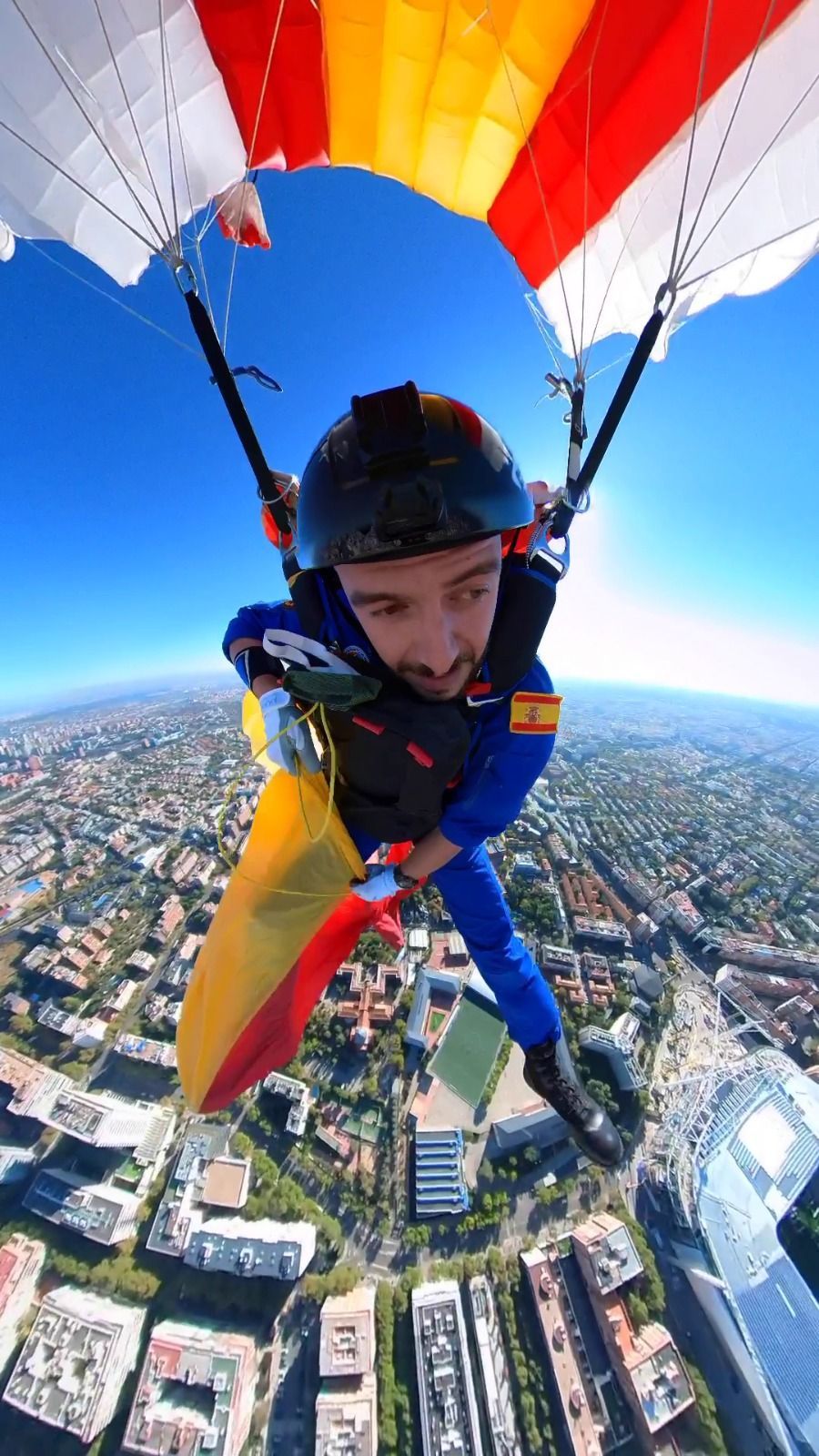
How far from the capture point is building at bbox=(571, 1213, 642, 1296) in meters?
7.05

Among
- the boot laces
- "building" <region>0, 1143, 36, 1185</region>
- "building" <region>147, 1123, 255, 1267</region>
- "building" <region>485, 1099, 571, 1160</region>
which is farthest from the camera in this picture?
"building" <region>485, 1099, 571, 1160</region>

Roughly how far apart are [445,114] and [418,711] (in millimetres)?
2805

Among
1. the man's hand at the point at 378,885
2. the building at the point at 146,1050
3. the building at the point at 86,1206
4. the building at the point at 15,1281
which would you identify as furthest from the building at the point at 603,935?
the man's hand at the point at 378,885

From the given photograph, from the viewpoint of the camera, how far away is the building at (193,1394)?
591 centimetres

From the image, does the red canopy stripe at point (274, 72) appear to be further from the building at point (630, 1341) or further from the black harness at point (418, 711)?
the building at point (630, 1341)

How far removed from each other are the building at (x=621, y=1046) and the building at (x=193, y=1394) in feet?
24.2

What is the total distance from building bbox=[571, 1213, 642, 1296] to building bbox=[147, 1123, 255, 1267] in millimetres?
5142

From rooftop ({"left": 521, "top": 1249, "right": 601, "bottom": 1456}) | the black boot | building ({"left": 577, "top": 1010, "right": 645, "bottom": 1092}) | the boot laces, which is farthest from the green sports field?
the boot laces

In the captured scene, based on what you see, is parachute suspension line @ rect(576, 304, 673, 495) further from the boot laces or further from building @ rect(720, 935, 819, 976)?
building @ rect(720, 935, 819, 976)

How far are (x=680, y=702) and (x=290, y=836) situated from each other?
10110 centimetres

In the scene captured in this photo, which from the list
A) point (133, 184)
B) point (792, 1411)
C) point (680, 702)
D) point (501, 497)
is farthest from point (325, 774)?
point (680, 702)

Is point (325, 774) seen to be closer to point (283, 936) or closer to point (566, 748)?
point (283, 936)

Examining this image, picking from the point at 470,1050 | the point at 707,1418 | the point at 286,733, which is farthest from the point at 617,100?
the point at 707,1418

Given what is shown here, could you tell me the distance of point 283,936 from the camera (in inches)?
79.1
